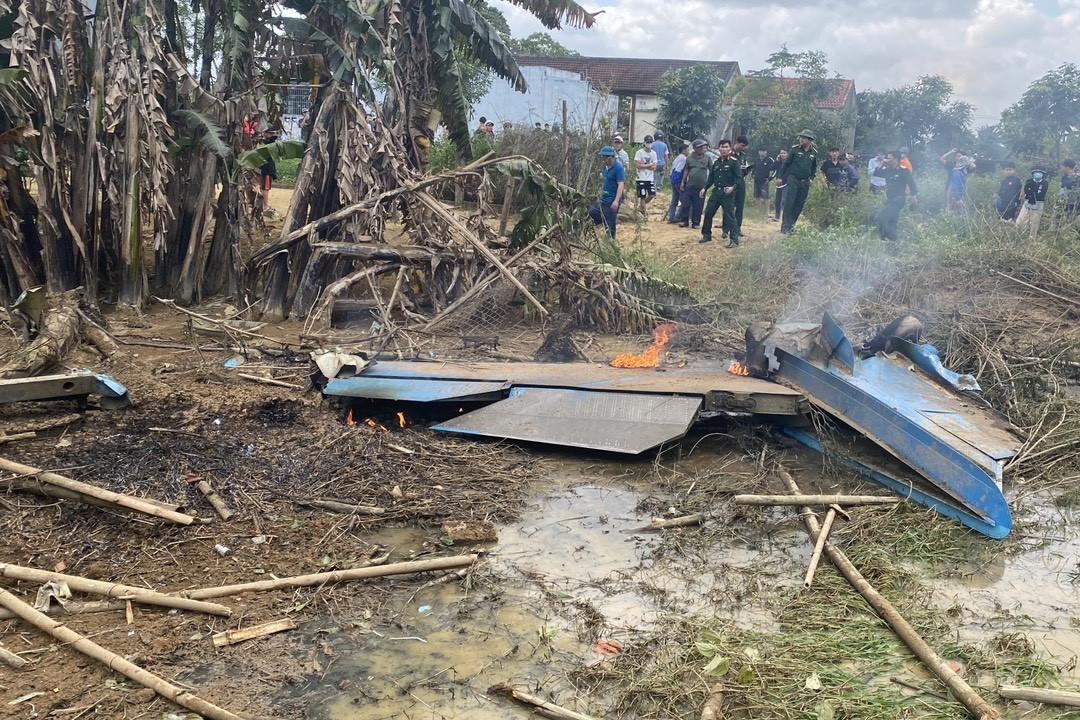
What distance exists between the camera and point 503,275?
31.8 ft

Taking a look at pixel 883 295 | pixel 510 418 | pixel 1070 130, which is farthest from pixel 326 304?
pixel 1070 130

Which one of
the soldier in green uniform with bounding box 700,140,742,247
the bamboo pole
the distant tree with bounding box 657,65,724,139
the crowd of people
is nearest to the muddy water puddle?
the bamboo pole

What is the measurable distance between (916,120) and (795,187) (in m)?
17.8

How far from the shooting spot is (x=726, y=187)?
13.5 meters

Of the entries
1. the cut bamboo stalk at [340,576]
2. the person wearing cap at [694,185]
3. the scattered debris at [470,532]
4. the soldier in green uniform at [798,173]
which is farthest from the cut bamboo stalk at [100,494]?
the person wearing cap at [694,185]

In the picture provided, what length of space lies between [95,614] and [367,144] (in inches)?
292

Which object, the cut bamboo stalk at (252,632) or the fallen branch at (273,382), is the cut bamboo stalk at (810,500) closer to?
the cut bamboo stalk at (252,632)

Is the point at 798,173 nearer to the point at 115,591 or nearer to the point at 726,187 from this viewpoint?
the point at 726,187

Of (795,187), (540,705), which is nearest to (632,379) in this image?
(540,705)

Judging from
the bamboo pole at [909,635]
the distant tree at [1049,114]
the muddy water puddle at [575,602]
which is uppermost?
the distant tree at [1049,114]

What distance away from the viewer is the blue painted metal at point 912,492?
5.07 m

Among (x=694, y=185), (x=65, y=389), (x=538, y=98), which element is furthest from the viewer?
(x=538, y=98)

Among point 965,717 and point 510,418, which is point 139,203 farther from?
point 965,717

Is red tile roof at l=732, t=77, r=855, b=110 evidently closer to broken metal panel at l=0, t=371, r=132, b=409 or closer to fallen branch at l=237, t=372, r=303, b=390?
fallen branch at l=237, t=372, r=303, b=390
